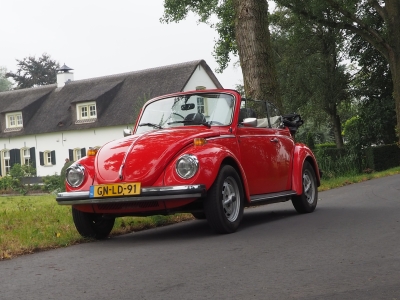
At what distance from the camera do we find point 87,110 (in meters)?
53.0

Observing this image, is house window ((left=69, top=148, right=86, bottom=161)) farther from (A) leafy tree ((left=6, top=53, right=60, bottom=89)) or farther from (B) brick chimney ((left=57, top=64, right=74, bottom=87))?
(A) leafy tree ((left=6, top=53, right=60, bottom=89))

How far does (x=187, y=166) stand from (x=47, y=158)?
4589 centimetres

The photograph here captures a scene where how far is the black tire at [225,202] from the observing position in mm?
8078

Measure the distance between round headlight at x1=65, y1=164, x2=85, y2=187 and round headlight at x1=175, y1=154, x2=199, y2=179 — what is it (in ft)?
3.90

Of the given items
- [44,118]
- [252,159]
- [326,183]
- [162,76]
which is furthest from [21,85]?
[252,159]

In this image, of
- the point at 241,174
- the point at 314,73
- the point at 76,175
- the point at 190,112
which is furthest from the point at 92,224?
the point at 314,73

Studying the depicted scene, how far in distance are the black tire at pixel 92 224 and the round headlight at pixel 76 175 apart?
12.8 inches

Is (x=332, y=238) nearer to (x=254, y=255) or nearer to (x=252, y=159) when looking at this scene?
(x=254, y=255)

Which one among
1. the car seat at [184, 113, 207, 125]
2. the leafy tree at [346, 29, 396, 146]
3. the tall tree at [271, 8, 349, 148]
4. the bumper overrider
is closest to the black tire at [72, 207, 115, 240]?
the bumper overrider

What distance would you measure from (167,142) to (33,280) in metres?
2.90

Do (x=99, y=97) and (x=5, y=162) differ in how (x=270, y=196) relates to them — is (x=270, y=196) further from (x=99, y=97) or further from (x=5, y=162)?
(x=5, y=162)

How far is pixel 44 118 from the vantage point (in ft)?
179

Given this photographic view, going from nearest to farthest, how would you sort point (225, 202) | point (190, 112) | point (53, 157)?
1. point (225, 202)
2. point (190, 112)
3. point (53, 157)

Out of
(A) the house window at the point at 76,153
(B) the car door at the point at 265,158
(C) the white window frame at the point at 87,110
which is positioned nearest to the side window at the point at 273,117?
(B) the car door at the point at 265,158
